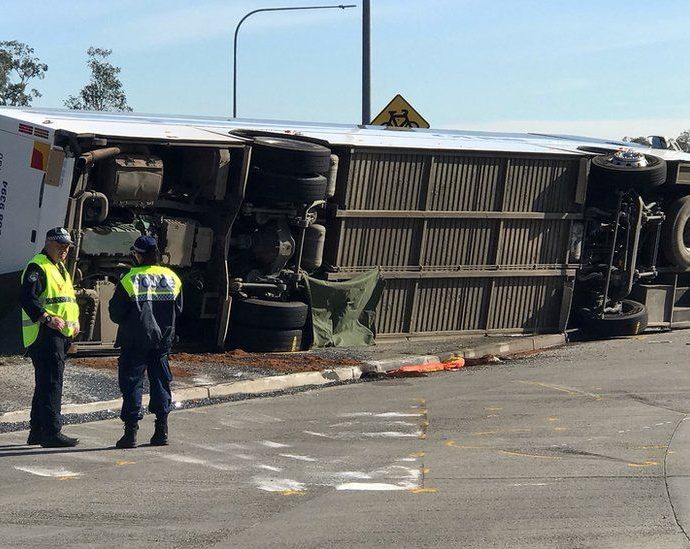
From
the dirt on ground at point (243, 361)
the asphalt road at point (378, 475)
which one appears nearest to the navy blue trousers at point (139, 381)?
the asphalt road at point (378, 475)

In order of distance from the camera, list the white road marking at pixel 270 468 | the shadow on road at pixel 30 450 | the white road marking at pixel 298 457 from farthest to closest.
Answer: the white road marking at pixel 298 457 → the shadow on road at pixel 30 450 → the white road marking at pixel 270 468

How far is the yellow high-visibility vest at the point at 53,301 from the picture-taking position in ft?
30.2

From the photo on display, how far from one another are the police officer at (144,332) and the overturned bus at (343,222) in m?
3.63

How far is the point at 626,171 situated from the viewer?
17656 millimetres

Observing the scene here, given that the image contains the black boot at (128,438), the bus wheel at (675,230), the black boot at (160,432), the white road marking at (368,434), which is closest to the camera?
the black boot at (128,438)

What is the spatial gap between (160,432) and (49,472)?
125 centimetres

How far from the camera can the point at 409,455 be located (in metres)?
9.48

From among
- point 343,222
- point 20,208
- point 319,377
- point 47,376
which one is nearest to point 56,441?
point 47,376

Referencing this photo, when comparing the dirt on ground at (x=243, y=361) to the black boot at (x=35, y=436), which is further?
the dirt on ground at (x=243, y=361)

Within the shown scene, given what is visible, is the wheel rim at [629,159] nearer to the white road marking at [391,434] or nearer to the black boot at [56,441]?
the white road marking at [391,434]

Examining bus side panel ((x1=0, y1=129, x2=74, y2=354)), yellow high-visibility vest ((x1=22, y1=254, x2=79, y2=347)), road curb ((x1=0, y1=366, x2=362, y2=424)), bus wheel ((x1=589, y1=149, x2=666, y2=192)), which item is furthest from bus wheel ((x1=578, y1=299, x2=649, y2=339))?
yellow high-visibility vest ((x1=22, y1=254, x2=79, y2=347))

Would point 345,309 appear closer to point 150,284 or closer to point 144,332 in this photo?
point 150,284

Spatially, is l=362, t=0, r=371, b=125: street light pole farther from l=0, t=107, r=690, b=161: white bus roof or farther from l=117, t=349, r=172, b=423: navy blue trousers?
l=117, t=349, r=172, b=423: navy blue trousers

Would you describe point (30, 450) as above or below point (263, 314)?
below
